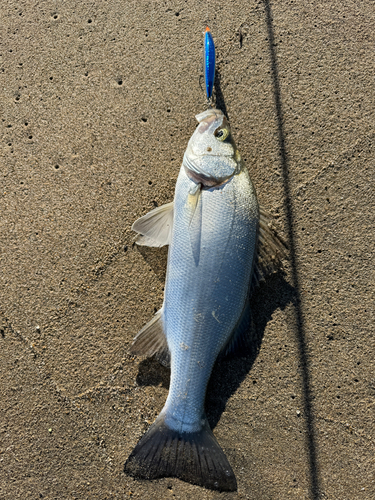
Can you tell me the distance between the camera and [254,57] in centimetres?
204

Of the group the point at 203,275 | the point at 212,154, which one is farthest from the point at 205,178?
the point at 203,275

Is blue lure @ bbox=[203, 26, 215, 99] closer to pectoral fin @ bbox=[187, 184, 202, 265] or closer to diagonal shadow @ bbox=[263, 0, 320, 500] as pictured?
diagonal shadow @ bbox=[263, 0, 320, 500]

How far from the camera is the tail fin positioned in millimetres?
1687

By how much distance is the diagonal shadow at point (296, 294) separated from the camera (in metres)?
1.84

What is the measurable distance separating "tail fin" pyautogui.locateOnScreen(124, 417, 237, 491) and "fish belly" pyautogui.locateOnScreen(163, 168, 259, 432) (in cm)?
7

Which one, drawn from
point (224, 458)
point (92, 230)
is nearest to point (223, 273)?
point (92, 230)

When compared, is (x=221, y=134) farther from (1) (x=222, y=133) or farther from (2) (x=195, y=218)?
(2) (x=195, y=218)

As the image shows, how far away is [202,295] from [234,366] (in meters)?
0.61

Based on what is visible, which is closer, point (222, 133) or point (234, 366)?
point (222, 133)

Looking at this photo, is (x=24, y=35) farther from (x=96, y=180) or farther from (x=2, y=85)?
(x=96, y=180)

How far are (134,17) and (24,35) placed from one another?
809mm

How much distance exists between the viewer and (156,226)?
5.96ft

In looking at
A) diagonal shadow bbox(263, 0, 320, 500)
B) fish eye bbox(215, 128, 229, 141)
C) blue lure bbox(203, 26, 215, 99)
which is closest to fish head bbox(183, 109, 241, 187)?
fish eye bbox(215, 128, 229, 141)

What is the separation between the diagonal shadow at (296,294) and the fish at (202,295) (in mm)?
285
